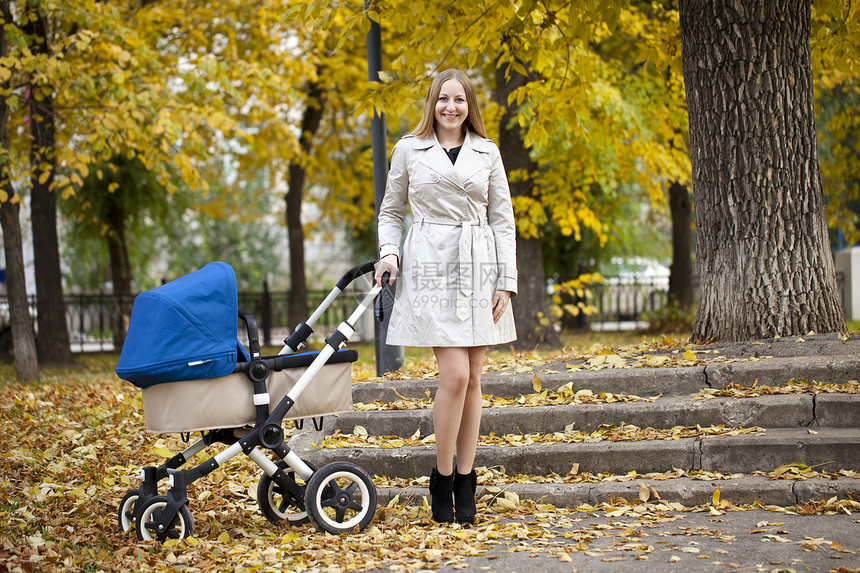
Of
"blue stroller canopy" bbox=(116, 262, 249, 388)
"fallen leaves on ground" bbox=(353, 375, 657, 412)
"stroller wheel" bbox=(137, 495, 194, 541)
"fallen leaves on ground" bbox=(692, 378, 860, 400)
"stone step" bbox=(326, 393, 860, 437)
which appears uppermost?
"blue stroller canopy" bbox=(116, 262, 249, 388)

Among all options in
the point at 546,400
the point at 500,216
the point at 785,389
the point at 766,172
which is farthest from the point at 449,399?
the point at 766,172

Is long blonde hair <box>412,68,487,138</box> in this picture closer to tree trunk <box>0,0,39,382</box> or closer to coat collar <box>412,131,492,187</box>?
coat collar <box>412,131,492,187</box>

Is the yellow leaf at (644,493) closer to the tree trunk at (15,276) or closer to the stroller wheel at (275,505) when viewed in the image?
the stroller wheel at (275,505)

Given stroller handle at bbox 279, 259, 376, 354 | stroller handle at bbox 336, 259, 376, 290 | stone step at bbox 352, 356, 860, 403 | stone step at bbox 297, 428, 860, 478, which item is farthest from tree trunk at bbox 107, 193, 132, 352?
stroller handle at bbox 336, 259, 376, 290

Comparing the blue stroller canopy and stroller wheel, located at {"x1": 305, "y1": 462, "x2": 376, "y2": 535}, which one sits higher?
the blue stroller canopy

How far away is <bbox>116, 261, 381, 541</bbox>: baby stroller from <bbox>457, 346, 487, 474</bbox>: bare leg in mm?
473

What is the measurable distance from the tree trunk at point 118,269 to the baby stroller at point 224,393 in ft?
43.9

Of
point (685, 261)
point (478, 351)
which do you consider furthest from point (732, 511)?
point (685, 261)

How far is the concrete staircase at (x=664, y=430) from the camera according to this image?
4.22 meters

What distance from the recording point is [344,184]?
1794cm

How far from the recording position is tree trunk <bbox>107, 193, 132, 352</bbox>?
16.8 meters

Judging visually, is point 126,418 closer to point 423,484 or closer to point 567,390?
point 423,484

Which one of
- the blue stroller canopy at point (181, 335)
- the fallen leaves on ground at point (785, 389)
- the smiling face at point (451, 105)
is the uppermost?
the smiling face at point (451, 105)

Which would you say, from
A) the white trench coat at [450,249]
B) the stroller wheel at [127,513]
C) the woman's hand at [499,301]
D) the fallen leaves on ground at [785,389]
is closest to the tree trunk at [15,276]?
the stroller wheel at [127,513]
